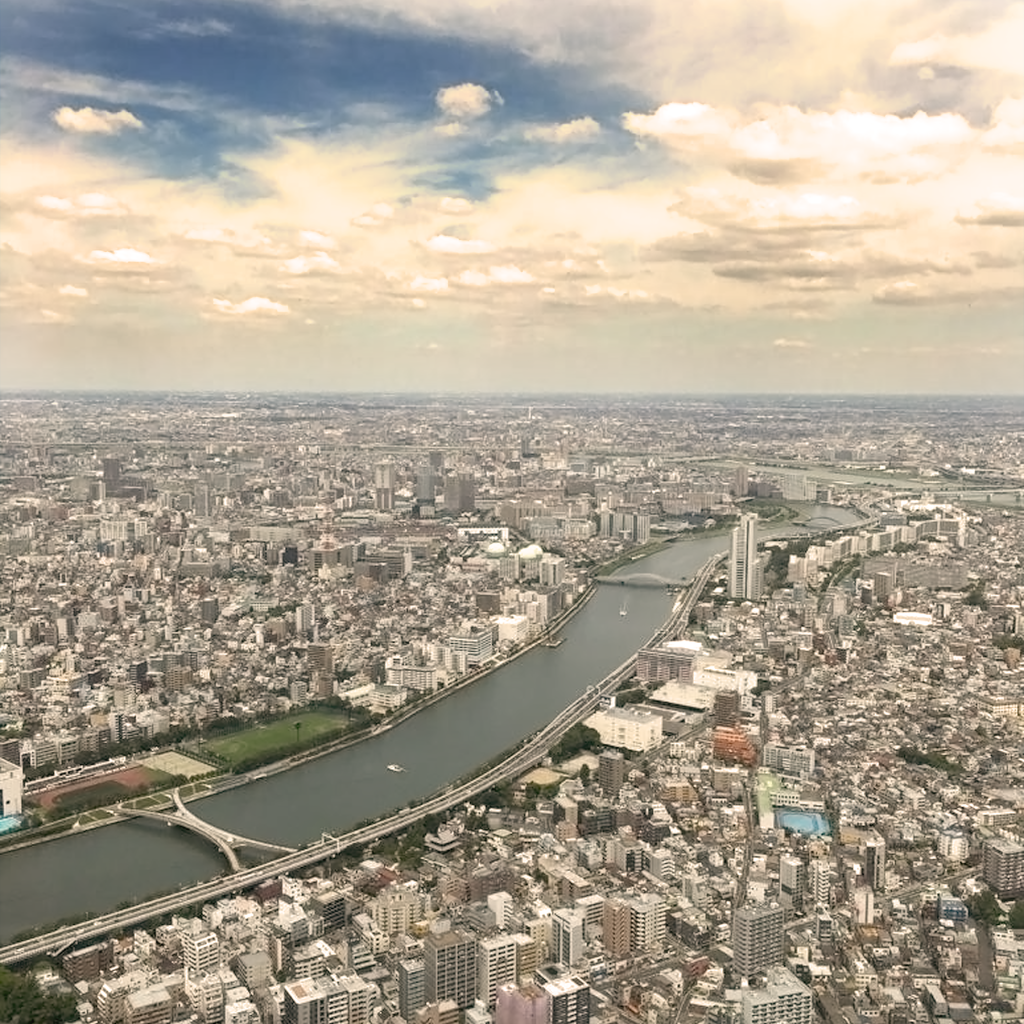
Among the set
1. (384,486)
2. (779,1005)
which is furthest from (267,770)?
(384,486)

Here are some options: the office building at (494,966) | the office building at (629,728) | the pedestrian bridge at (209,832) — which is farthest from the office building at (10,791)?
the office building at (629,728)

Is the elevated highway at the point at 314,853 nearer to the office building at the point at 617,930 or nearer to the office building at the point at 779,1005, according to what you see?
the office building at the point at 617,930

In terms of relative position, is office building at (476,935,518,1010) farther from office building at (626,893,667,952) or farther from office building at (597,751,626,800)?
office building at (597,751,626,800)

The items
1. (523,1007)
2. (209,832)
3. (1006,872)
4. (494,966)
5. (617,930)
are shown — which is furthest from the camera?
(209,832)

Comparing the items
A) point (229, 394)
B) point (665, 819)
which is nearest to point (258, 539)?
point (229, 394)

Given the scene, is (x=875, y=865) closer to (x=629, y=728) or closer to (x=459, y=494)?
(x=629, y=728)

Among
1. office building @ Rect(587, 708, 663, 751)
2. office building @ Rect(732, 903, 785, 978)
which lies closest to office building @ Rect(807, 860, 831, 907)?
office building @ Rect(732, 903, 785, 978)

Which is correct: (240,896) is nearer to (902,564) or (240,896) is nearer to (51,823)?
(51,823)
